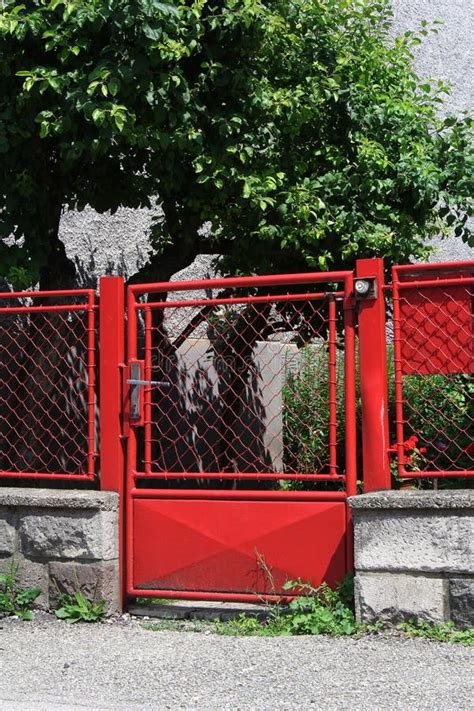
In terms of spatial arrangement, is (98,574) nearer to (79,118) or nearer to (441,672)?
A: (441,672)

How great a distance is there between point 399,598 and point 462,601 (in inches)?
11.2

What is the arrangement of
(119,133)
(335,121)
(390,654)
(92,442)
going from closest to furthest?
(390,654) → (92,442) → (119,133) → (335,121)

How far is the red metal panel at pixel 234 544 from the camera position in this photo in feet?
16.2

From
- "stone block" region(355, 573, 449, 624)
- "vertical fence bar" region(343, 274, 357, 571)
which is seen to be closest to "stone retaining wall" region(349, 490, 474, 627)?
"stone block" region(355, 573, 449, 624)

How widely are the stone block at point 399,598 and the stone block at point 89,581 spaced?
4.28 ft

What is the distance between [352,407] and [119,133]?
206 centimetres

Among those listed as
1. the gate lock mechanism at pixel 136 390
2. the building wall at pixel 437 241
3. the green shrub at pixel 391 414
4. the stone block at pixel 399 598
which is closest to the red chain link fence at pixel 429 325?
the stone block at pixel 399 598

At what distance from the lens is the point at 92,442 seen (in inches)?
211

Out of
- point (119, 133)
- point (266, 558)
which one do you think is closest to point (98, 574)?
point (266, 558)

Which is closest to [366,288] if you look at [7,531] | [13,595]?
[7,531]

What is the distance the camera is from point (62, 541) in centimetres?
528

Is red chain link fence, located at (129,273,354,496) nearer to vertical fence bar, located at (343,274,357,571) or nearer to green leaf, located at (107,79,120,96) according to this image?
vertical fence bar, located at (343,274,357,571)

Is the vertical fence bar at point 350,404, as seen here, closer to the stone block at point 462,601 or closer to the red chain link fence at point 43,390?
the stone block at point 462,601

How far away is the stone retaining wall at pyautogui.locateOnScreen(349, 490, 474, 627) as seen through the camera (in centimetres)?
454
